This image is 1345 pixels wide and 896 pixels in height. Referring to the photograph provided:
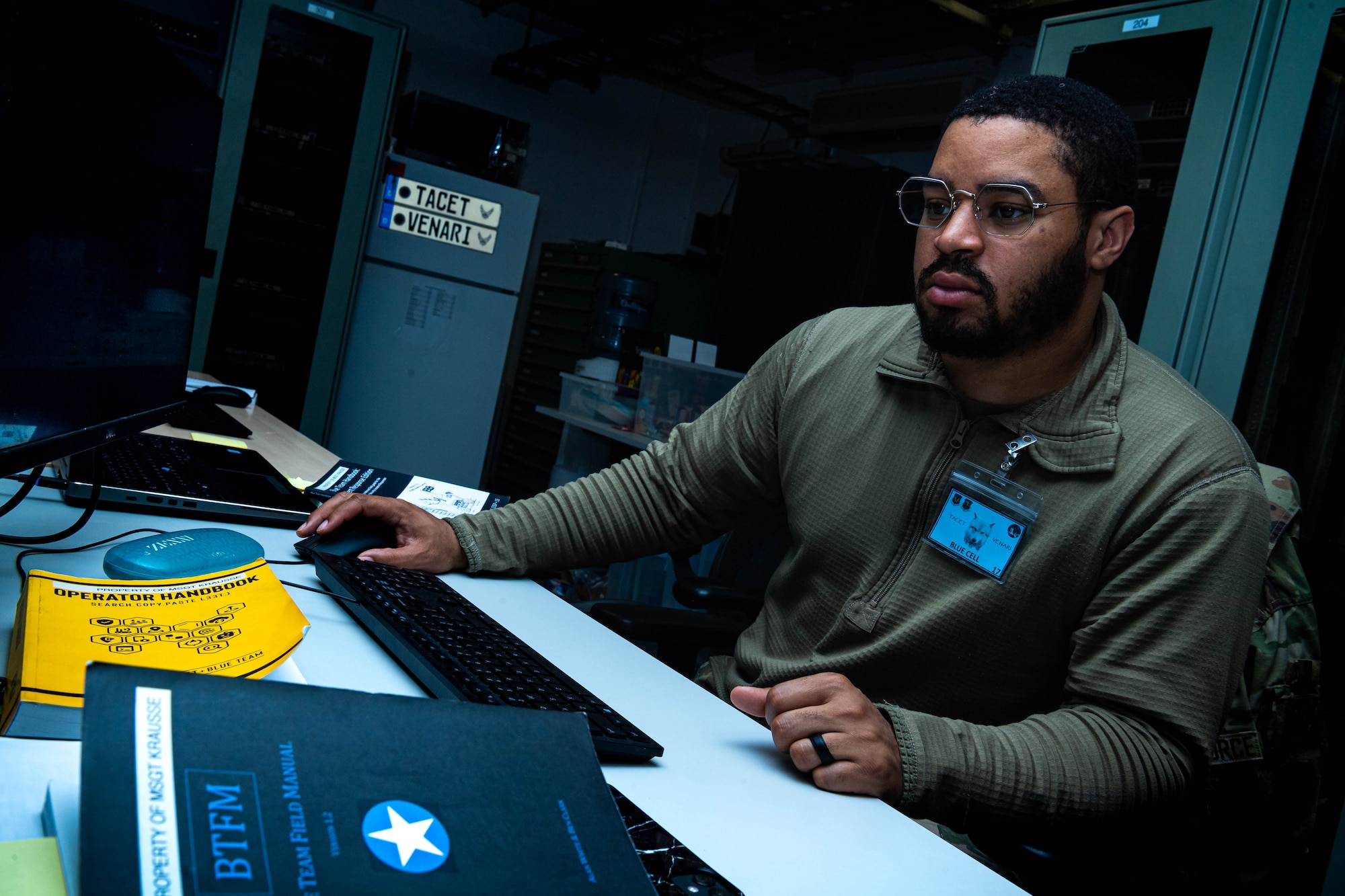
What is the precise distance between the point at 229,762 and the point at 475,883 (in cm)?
11

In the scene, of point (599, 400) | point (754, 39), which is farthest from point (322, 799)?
point (754, 39)

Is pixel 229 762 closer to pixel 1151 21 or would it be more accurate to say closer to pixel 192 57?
pixel 1151 21

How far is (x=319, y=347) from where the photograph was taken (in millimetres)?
3906

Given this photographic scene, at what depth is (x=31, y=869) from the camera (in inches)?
15.2

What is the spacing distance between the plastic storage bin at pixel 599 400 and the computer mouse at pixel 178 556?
9.12 ft

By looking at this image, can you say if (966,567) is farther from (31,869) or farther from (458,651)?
(31,869)

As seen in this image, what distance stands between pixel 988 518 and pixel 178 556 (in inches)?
31.7

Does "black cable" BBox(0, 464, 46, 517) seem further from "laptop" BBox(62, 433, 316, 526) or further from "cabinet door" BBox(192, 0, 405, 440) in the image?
"cabinet door" BBox(192, 0, 405, 440)

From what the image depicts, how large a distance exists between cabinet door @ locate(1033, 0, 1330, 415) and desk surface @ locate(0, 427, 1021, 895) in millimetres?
1507

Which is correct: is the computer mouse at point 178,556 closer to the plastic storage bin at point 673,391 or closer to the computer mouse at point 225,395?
the computer mouse at point 225,395

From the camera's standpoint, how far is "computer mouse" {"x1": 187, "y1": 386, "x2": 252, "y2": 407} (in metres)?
2.08

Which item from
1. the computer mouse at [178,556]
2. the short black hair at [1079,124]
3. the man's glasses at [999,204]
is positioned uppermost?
the short black hair at [1079,124]

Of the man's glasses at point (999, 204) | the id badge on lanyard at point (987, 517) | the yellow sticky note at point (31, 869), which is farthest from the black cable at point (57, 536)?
the man's glasses at point (999, 204)

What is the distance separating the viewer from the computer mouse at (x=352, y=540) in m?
1.01
